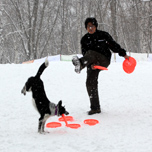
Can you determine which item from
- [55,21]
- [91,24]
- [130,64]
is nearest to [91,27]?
[91,24]

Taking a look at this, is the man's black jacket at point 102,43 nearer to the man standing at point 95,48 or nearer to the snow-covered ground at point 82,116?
the man standing at point 95,48

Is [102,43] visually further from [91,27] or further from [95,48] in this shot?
[91,27]

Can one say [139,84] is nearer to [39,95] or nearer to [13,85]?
[13,85]

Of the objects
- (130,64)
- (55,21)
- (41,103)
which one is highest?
(55,21)

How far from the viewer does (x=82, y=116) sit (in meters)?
4.21

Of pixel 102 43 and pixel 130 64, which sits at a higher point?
pixel 102 43

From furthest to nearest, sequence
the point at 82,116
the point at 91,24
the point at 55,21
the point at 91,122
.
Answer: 1. the point at 55,21
2. the point at 82,116
3. the point at 91,24
4. the point at 91,122

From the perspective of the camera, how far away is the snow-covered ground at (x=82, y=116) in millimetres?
2668

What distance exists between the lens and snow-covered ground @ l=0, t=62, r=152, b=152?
2668 millimetres

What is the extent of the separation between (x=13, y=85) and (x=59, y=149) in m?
5.26

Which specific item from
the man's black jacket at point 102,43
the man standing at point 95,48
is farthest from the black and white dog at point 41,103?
the man's black jacket at point 102,43

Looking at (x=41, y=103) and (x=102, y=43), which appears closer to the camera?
(x=41, y=103)

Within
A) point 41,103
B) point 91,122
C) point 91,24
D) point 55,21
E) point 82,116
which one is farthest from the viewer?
point 55,21

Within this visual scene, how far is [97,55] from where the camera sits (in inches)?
159
